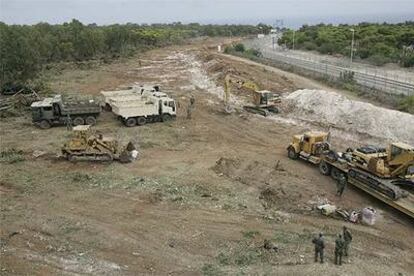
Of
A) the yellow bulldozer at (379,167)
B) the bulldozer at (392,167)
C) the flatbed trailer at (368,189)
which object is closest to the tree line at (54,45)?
the flatbed trailer at (368,189)

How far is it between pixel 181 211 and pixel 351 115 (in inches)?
716

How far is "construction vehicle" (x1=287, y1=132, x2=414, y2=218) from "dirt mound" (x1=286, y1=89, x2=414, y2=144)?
27.4 ft

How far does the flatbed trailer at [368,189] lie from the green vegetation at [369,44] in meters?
40.7

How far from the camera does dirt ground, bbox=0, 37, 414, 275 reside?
630 inches

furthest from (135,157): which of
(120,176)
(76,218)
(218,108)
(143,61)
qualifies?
(143,61)

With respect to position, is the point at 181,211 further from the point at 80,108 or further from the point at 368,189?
the point at 80,108


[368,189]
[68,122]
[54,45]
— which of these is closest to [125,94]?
[68,122]

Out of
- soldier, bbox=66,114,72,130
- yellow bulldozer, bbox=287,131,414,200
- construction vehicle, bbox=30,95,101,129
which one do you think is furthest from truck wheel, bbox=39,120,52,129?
yellow bulldozer, bbox=287,131,414,200

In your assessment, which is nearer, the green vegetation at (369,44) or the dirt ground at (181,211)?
the dirt ground at (181,211)

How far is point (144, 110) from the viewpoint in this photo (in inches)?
1303

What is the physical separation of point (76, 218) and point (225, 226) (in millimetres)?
5866

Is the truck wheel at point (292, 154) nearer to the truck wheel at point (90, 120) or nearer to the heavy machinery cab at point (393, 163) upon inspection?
the heavy machinery cab at point (393, 163)

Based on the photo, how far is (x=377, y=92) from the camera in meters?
40.9

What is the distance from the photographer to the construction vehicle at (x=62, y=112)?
3234cm
